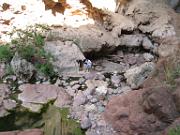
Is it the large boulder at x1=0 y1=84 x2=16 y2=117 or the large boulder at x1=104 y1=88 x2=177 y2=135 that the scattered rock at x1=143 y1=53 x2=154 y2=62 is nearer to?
the large boulder at x1=104 y1=88 x2=177 y2=135

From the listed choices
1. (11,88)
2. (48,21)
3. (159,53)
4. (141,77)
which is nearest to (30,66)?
(11,88)

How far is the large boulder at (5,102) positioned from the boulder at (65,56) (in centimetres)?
57

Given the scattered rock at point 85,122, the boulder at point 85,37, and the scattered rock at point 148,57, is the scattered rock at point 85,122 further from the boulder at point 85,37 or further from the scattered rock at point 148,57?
the scattered rock at point 148,57

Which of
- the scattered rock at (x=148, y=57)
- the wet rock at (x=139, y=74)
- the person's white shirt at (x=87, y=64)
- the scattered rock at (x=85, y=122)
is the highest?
the scattered rock at (x=148, y=57)

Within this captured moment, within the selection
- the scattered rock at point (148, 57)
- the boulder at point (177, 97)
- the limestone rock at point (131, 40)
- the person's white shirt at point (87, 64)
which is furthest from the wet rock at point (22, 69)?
the boulder at point (177, 97)

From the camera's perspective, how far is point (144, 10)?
16.4ft

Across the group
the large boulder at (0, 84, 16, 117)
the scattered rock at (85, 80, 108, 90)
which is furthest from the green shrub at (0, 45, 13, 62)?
the scattered rock at (85, 80, 108, 90)

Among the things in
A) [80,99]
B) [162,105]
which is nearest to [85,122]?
[80,99]

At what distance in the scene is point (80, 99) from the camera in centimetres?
400

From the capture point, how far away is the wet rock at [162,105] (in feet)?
10.9

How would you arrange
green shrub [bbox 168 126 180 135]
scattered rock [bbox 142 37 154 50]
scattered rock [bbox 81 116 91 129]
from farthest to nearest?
scattered rock [bbox 142 37 154 50] → scattered rock [bbox 81 116 91 129] → green shrub [bbox 168 126 180 135]

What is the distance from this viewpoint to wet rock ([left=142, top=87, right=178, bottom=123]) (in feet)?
10.9

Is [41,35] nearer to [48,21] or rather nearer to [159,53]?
[48,21]

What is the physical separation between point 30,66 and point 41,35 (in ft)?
1.60
